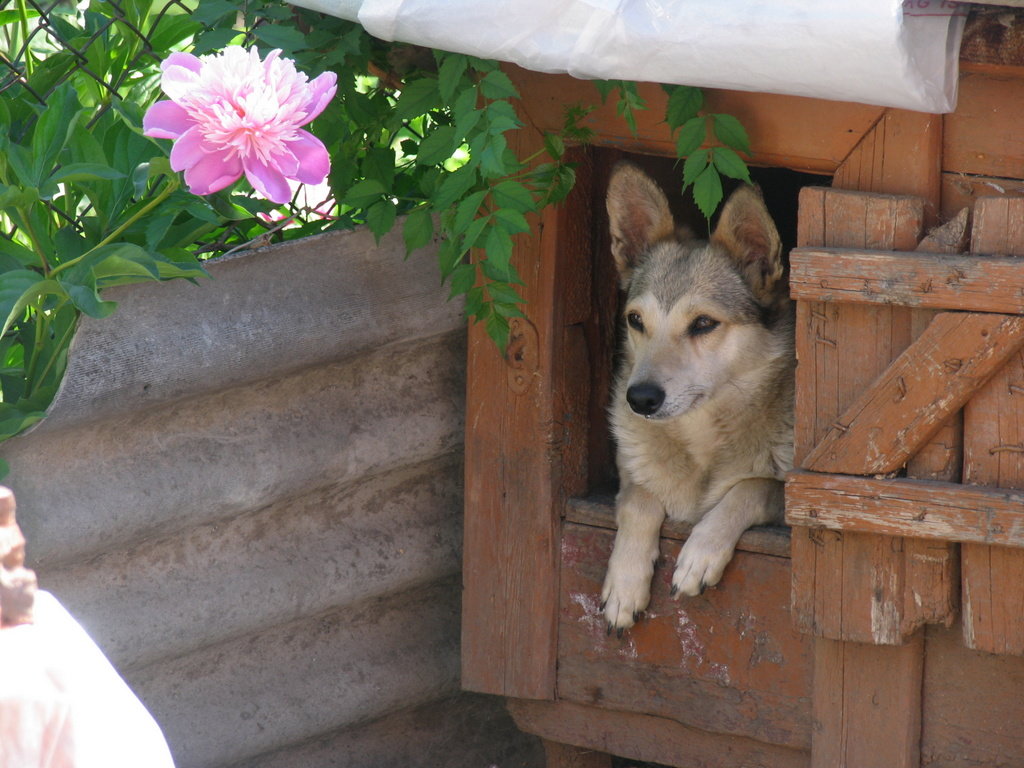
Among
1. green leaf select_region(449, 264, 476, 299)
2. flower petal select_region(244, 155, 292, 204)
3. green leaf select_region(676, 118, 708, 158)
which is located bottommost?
green leaf select_region(449, 264, 476, 299)

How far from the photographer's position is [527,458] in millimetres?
3396

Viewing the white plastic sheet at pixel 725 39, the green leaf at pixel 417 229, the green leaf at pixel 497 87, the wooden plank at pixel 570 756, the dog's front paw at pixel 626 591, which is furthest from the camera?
the wooden plank at pixel 570 756

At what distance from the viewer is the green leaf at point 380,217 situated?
295cm

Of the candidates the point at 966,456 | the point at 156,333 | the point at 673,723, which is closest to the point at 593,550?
the point at 673,723

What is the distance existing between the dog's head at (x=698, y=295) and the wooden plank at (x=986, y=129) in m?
0.81

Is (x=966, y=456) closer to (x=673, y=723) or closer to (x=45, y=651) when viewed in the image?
(x=673, y=723)

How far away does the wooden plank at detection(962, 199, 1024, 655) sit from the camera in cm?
254

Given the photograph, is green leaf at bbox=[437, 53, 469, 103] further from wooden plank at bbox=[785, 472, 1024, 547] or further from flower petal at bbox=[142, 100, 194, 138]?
wooden plank at bbox=[785, 472, 1024, 547]

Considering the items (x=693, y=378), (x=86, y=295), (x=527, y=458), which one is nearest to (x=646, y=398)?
(x=693, y=378)

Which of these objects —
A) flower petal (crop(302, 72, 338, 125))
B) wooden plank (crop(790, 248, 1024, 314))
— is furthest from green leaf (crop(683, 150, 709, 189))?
flower petal (crop(302, 72, 338, 125))

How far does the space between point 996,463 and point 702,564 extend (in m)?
0.85

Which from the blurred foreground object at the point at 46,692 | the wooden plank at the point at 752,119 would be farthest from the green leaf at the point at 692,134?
the blurred foreground object at the point at 46,692

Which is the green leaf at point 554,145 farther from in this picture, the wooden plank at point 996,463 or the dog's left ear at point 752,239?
the wooden plank at point 996,463

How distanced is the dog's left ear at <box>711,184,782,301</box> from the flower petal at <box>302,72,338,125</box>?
1.38 meters
